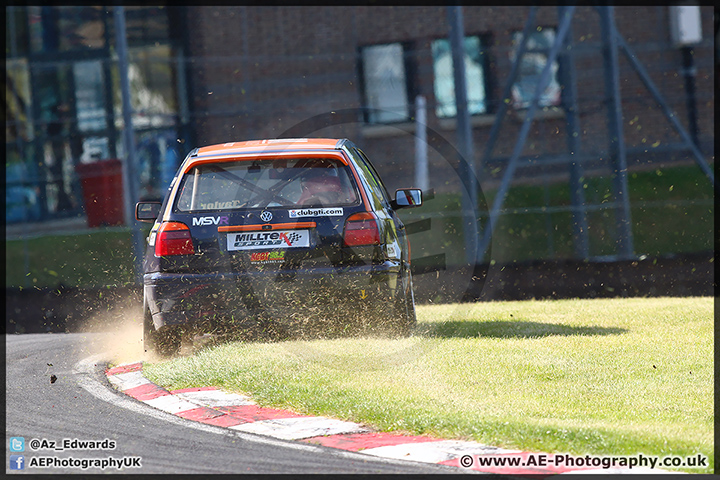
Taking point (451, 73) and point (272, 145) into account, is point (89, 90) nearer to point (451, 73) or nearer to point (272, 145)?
point (451, 73)

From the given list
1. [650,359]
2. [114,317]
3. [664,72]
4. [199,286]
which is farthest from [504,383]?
[664,72]

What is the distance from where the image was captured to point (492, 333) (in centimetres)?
835

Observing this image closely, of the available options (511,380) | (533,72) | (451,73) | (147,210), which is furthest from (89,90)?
(511,380)

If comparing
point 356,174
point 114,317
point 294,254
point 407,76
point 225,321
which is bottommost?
point 114,317

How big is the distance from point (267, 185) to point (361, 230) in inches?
33.7

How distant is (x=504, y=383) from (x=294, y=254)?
205cm

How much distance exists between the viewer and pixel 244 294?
7230 mm

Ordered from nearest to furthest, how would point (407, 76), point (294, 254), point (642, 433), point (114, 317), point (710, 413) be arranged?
point (642, 433) → point (710, 413) → point (294, 254) → point (114, 317) → point (407, 76)

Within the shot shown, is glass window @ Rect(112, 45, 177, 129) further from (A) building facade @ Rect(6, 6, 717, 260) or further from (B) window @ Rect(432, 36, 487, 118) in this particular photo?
(B) window @ Rect(432, 36, 487, 118)

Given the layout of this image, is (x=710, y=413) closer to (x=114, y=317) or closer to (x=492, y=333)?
(x=492, y=333)

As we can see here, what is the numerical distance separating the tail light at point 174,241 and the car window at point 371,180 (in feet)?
5.07

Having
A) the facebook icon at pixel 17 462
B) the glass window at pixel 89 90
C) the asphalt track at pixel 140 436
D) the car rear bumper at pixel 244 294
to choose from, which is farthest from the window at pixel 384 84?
the facebook icon at pixel 17 462

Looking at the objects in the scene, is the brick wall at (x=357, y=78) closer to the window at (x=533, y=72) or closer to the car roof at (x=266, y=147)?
the window at (x=533, y=72)

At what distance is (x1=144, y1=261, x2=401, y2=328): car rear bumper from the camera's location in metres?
7.20
